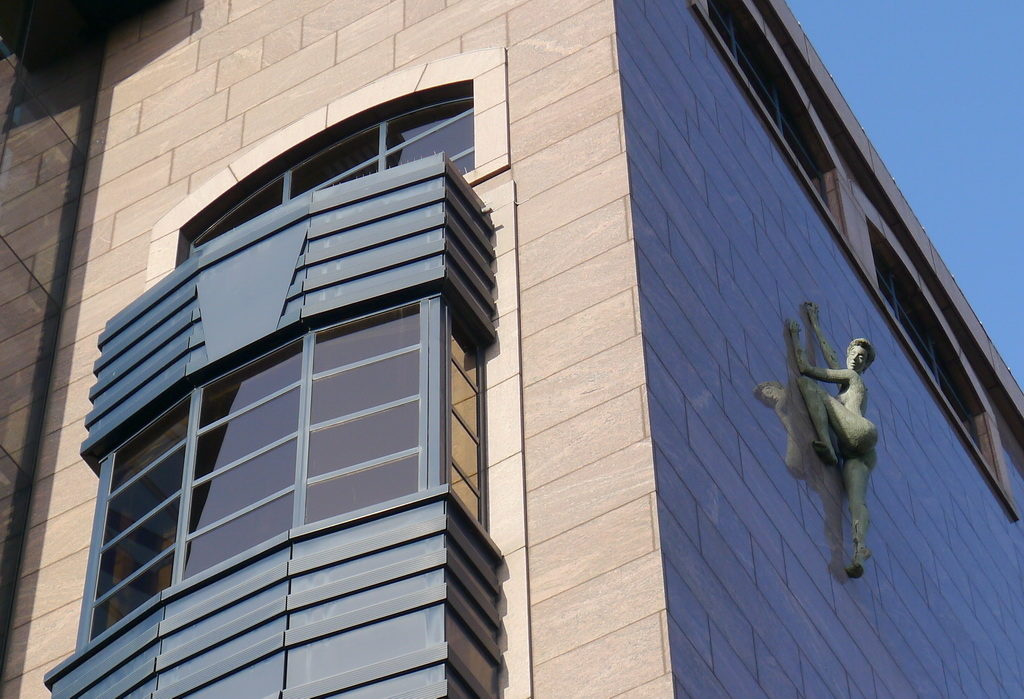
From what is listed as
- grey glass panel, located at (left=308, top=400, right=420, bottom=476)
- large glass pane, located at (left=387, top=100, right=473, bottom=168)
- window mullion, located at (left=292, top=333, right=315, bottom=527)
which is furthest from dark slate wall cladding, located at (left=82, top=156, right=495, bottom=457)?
large glass pane, located at (left=387, top=100, right=473, bottom=168)

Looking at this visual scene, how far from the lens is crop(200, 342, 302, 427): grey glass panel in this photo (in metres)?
17.9

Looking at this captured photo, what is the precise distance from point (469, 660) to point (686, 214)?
6111 mm

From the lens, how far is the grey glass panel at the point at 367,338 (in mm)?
17531

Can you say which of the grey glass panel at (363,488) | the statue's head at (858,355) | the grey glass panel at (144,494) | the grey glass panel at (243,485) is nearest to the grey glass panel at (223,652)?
the grey glass panel at (363,488)

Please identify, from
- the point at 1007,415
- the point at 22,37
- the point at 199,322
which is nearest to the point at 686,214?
the point at 199,322

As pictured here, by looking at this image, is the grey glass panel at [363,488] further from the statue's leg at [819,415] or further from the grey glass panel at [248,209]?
the grey glass panel at [248,209]

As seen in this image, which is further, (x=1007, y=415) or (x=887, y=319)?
(x=1007, y=415)

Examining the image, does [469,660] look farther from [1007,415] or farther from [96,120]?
[1007,415]

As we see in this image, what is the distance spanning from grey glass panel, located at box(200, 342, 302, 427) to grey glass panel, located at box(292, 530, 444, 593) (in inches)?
101

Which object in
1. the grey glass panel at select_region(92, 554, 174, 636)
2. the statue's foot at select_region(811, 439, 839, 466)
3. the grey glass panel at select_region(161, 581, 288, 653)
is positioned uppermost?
the grey glass panel at select_region(161, 581, 288, 653)

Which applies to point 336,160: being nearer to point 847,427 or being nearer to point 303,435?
point 303,435

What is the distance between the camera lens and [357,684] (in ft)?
48.4

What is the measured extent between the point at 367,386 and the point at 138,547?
258cm

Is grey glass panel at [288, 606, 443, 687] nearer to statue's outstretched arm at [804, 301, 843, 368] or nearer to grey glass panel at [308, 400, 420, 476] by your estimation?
grey glass panel at [308, 400, 420, 476]
